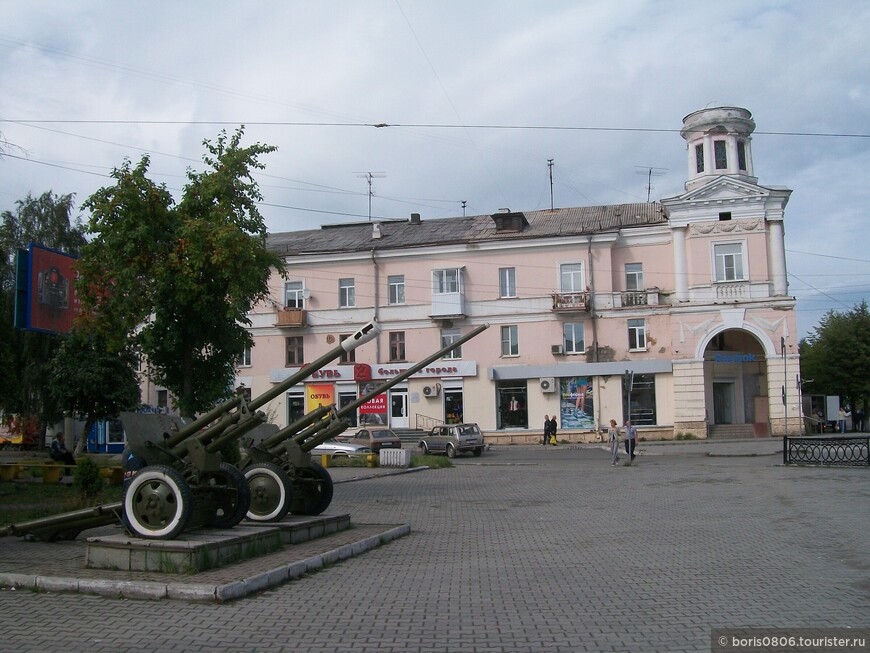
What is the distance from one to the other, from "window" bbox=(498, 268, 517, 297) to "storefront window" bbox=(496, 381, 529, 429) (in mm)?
4886

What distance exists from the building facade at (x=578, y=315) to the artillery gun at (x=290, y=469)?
28233 millimetres

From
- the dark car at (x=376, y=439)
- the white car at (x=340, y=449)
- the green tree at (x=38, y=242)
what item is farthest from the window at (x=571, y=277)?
the green tree at (x=38, y=242)

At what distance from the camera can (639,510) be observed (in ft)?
51.4

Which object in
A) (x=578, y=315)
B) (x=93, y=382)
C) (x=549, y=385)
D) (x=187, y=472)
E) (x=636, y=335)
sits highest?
(x=578, y=315)

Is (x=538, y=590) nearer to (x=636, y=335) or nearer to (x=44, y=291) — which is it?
(x=44, y=291)

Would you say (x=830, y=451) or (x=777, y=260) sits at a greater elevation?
(x=777, y=260)

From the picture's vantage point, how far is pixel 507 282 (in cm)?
4550

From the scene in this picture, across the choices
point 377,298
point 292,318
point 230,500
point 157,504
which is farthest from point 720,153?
point 157,504

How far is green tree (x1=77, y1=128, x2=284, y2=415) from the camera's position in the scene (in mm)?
16828

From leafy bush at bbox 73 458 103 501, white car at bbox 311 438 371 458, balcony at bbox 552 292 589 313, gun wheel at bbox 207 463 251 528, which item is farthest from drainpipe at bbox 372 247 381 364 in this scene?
gun wheel at bbox 207 463 251 528

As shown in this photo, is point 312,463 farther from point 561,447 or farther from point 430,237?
point 430,237

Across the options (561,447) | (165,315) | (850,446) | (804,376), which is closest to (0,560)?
(165,315)

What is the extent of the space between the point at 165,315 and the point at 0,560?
320 inches

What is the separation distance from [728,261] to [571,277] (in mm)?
7922
